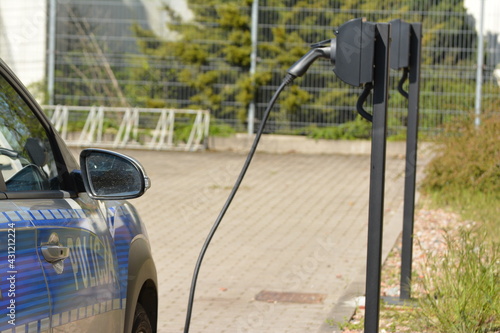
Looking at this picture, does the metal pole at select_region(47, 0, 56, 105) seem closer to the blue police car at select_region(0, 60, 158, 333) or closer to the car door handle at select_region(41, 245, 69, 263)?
the blue police car at select_region(0, 60, 158, 333)

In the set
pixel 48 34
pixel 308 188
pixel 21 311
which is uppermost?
pixel 48 34

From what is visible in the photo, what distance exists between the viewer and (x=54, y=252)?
8.77ft

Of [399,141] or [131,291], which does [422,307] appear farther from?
[399,141]

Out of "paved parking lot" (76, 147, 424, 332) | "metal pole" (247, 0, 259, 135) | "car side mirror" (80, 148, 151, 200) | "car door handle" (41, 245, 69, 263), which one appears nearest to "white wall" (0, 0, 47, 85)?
"paved parking lot" (76, 147, 424, 332)

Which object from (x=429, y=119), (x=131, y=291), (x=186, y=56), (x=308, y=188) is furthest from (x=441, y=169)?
(x=131, y=291)

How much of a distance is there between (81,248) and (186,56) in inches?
580

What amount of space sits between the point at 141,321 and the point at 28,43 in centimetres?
1540

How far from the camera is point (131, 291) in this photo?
3441mm

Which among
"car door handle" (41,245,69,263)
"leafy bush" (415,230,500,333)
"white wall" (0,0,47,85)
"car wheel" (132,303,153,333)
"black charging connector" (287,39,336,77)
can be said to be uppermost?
"white wall" (0,0,47,85)

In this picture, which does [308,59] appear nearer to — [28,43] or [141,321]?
[141,321]

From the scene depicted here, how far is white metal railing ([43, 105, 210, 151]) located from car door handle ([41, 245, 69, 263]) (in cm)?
1473

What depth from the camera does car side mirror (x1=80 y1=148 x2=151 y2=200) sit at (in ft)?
10.2

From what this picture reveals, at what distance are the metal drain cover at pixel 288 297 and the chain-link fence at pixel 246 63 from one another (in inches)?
369

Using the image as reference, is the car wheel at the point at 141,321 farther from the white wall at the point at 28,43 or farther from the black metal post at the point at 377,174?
the white wall at the point at 28,43
